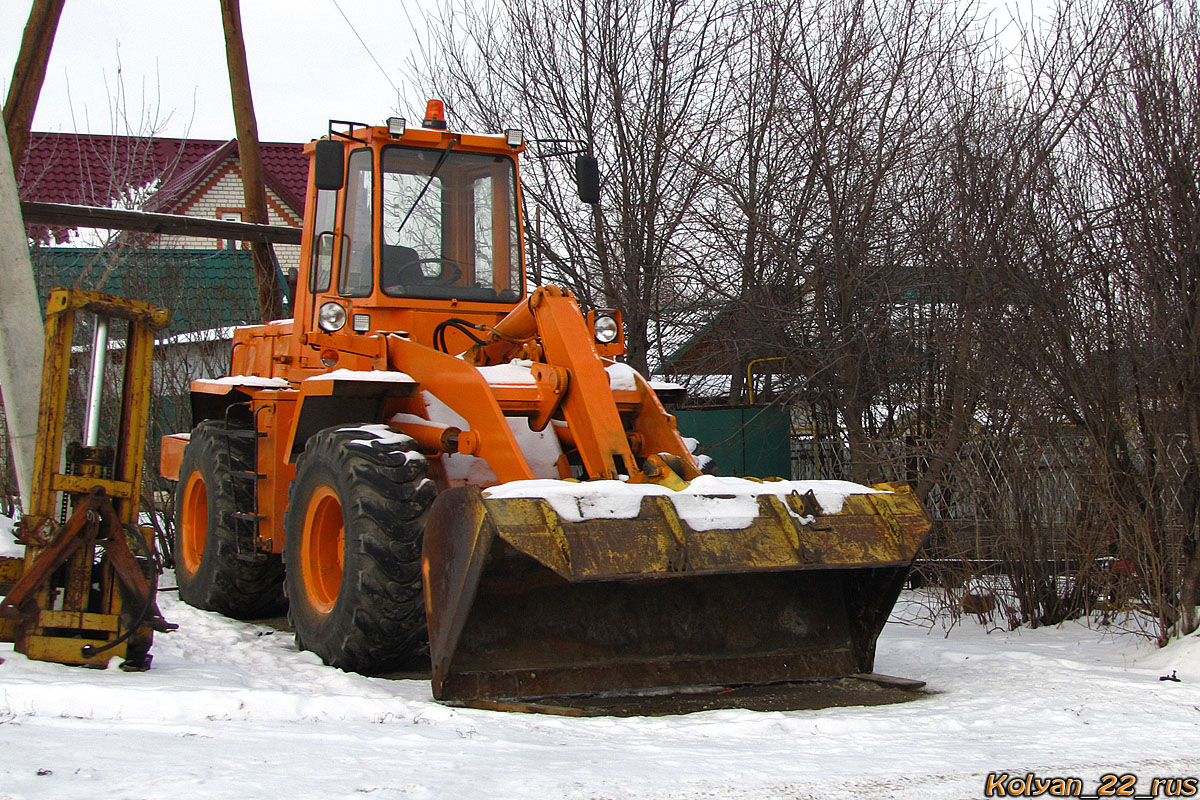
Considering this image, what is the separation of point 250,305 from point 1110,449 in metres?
10.9

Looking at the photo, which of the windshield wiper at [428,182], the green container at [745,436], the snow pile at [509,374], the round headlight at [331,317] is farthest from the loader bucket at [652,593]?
the green container at [745,436]

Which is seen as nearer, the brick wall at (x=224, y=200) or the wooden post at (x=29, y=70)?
the wooden post at (x=29, y=70)

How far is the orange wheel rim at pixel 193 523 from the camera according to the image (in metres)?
9.33

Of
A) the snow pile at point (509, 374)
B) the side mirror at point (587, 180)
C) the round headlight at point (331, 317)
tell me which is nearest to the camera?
the snow pile at point (509, 374)

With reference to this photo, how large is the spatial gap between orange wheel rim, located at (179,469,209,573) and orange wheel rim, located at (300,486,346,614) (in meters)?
2.65

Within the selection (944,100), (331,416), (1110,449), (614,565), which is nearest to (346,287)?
(331,416)

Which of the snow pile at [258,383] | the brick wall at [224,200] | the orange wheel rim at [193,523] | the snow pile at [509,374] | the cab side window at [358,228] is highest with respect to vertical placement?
the brick wall at [224,200]

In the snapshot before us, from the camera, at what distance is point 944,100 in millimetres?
11000

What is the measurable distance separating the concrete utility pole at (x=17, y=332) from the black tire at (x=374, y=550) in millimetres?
2785

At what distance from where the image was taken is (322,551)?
22.9 feet

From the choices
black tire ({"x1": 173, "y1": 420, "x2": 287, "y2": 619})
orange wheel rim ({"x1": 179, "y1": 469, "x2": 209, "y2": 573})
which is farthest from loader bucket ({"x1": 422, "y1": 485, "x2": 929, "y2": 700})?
orange wheel rim ({"x1": 179, "y1": 469, "x2": 209, "y2": 573})

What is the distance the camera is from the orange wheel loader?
5574mm

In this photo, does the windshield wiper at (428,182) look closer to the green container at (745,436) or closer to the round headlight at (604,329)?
the round headlight at (604,329)

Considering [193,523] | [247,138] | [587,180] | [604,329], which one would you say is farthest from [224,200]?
[604,329]
